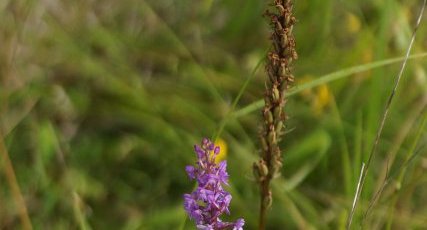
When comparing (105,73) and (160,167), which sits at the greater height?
(105,73)

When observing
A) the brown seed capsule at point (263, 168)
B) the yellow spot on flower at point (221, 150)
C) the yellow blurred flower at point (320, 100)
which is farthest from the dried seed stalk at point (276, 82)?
the yellow blurred flower at point (320, 100)

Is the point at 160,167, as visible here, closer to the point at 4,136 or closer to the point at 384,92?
the point at 4,136

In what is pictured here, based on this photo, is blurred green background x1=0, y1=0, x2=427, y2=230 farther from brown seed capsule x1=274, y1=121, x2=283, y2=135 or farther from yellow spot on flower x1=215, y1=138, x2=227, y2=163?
brown seed capsule x1=274, y1=121, x2=283, y2=135

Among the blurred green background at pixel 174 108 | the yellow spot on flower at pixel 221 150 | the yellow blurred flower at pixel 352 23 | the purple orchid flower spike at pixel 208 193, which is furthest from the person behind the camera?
the yellow blurred flower at pixel 352 23

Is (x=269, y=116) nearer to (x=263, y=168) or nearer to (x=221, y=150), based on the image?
(x=263, y=168)

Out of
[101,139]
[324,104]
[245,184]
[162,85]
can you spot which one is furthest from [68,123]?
[324,104]

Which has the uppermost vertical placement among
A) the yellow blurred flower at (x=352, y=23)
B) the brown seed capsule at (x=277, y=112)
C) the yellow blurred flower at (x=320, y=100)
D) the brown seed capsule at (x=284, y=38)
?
the yellow blurred flower at (x=352, y=23)

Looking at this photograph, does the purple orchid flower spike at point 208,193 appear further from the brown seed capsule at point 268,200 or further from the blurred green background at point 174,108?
the blurred green background at point 174,108
